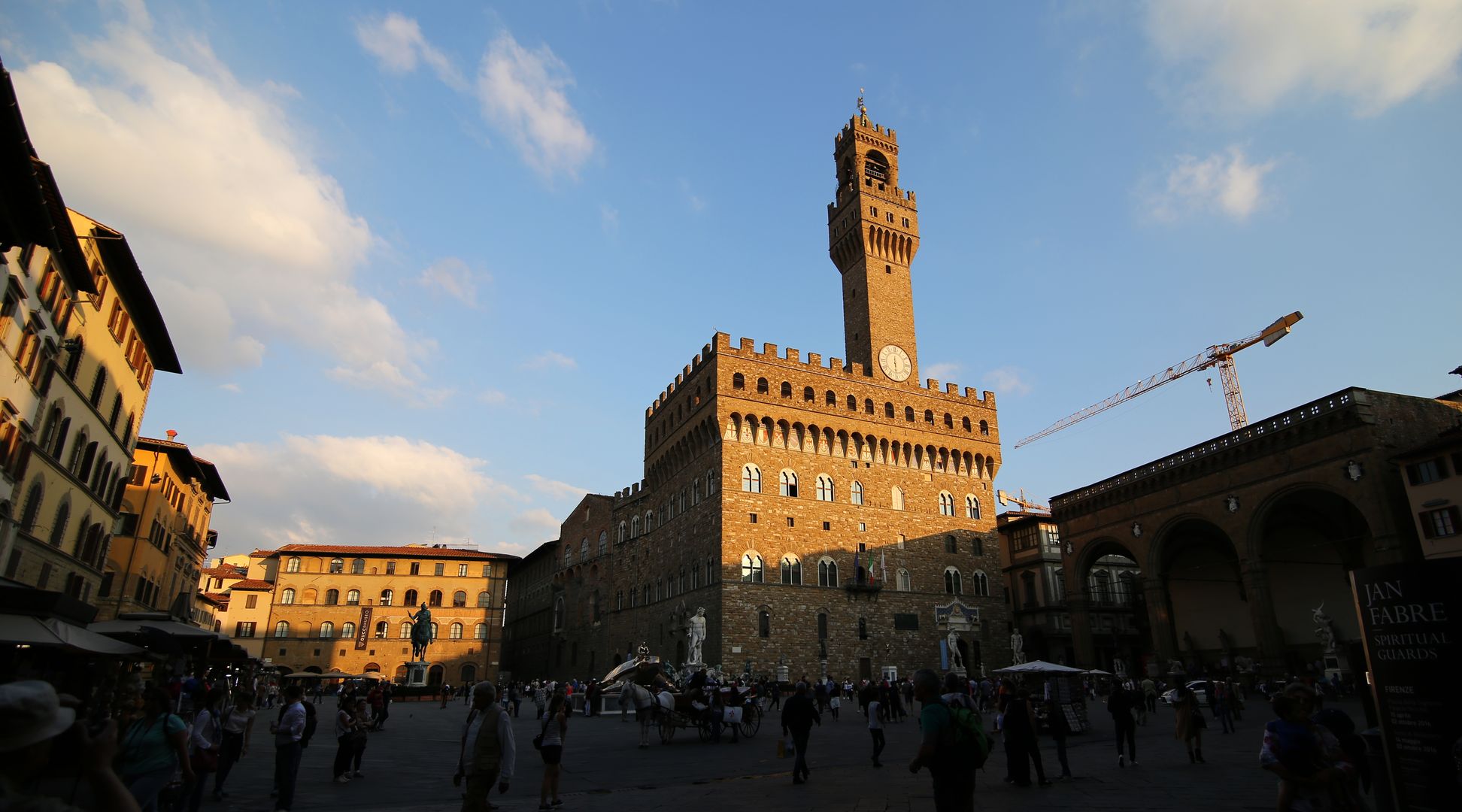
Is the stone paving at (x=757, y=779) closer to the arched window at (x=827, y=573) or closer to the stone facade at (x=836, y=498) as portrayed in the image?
the stone facade at (x=836, y=498)

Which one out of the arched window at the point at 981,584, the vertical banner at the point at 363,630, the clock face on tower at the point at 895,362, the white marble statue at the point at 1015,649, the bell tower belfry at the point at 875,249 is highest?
the bell tower belfry at the point at 875,249

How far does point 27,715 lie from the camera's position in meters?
2.75

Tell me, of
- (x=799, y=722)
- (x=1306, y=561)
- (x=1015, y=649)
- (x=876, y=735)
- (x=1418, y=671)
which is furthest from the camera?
(x=1015, y=649)

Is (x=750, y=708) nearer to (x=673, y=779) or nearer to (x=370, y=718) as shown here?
(x=673, y=779)

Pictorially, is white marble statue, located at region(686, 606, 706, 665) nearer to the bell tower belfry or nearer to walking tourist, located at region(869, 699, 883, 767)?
the bell tower belfry

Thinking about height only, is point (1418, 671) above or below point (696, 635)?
below

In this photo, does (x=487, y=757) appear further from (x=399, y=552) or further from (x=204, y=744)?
(x=399, y=552)

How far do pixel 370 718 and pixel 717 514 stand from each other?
18.3m

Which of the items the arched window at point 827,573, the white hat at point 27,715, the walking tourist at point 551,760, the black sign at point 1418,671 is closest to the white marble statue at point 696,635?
the arched window at point 827,573

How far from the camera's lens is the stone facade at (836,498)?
3834 centimetres

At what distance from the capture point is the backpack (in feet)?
19.7

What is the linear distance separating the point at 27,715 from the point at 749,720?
64.0 feet

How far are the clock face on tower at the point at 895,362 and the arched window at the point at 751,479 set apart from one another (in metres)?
9.85

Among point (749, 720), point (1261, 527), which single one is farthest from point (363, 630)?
point (1261, 527)
